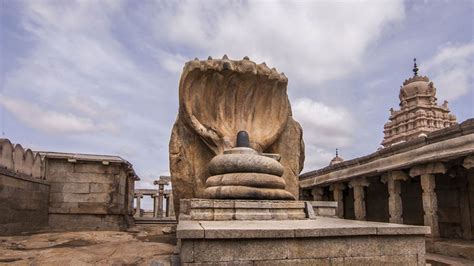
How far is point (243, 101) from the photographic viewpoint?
8906 millimetres

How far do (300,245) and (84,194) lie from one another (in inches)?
425

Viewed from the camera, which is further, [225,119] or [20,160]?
[20,160]

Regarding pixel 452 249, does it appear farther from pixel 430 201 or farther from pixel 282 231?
pixel 282 231

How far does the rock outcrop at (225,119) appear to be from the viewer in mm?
8188

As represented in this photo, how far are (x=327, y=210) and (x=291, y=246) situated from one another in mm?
6159

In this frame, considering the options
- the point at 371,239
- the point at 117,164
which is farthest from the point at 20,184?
the point at 371,239

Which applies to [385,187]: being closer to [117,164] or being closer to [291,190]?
[291,190]

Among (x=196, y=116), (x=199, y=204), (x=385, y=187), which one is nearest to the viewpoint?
(x=199, y=204)

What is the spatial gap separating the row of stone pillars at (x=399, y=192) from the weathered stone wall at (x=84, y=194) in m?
9.32

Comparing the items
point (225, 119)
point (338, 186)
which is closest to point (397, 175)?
point (338, 186)

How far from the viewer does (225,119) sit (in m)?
8.66

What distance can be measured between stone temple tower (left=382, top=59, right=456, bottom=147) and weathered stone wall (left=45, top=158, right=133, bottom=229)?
863 inches

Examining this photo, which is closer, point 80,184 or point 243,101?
point 243,101

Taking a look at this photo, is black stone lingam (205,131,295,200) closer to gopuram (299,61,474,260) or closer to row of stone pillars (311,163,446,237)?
gopuram (299,61,474,260)
